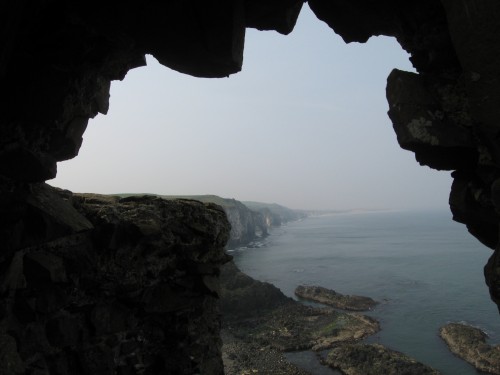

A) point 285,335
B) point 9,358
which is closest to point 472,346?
point 285,335

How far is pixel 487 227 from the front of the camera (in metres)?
4.74

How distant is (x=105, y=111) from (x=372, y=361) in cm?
3085

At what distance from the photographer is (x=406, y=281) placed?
60.8 metres

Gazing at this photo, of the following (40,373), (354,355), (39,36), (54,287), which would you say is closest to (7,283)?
(54,287)

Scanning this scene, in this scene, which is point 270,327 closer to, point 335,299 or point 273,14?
point 335,299

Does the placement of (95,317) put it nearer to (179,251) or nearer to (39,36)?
(179,251)

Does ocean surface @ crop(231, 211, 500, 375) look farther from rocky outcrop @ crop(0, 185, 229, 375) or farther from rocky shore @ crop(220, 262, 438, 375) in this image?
rocky outcrop @ crop(0, 185, 229, 375)

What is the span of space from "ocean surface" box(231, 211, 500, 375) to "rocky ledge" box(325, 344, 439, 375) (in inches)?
83.7

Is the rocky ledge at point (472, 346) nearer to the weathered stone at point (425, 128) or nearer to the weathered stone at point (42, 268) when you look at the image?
the weathered stone at point (425, 128)

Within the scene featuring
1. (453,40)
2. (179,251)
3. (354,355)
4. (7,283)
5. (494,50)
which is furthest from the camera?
(354,355)

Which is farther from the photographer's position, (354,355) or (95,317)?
(354,355)

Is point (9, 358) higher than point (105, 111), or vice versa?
point (105, 111)

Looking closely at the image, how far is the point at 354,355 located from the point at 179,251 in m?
26.6

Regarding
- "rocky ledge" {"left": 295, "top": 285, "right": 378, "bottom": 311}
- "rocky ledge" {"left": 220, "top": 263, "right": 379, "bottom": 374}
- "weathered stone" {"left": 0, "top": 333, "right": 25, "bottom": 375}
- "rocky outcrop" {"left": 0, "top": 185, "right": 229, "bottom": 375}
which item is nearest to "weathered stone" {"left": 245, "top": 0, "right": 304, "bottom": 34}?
"rocky outcrop" {"left": 0, "top": 185, "right": 229, "bottom": 375}
